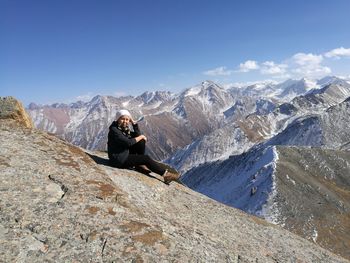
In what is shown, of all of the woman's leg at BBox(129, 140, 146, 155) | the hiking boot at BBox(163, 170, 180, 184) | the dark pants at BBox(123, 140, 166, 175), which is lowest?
the hiking boot at BBox(163, 170, 180, 184)

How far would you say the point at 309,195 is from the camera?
11106cm

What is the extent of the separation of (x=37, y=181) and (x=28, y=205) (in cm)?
164

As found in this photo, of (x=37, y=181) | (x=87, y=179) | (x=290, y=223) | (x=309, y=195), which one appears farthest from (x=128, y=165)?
(x=309, y=195)

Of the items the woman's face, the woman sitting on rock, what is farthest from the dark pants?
the woman's face

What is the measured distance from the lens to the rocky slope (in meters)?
10.5

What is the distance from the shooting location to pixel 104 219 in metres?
11.8

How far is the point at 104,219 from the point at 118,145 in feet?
23.3

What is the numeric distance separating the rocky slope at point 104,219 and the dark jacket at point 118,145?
0.72m

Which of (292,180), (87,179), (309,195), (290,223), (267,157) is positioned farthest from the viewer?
(267,157)

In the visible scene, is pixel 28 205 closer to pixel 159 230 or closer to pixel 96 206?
pixel 96 206

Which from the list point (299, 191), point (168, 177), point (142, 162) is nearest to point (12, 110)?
point (142, 162)

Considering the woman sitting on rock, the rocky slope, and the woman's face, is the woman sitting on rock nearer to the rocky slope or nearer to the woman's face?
the woman's face

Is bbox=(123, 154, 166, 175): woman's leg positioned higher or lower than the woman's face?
lower

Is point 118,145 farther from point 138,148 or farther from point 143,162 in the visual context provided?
point 143,162
